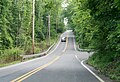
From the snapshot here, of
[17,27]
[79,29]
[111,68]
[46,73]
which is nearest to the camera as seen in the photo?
[46,73]

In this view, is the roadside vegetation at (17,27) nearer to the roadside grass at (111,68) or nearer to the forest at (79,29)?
the forest at (79,29)

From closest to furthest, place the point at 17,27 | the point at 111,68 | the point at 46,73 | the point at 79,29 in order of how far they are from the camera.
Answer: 1. the point at 46,73
2. the point at 111,68
3. the point at 79,29
4. the point at 17,27

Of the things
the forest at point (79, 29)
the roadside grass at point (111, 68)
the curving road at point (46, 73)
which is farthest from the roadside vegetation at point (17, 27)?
the roadside grass at point (111, 68)

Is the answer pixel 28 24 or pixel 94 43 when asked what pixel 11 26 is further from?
pixel 94 43

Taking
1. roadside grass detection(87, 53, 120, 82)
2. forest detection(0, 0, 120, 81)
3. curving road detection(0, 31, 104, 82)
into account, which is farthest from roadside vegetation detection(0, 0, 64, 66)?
roadside grass detection(87, 53, 120, 82)

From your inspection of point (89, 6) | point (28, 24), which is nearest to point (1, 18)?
point (28, 24)

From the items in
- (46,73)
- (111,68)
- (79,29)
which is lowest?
(46,73)

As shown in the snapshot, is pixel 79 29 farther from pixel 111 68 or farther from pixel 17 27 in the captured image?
pixel 17 27

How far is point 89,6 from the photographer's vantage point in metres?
16.3

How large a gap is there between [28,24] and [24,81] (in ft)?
223

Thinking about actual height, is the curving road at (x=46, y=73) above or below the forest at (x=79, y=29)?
below

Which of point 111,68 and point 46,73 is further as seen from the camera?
point 111,68

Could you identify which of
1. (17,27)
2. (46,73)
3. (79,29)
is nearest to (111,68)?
(46,73)

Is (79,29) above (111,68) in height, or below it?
above
